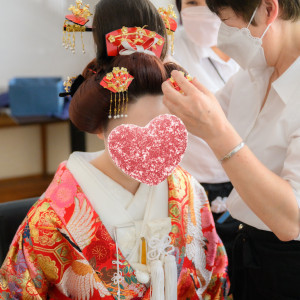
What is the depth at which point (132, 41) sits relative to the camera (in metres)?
0.98

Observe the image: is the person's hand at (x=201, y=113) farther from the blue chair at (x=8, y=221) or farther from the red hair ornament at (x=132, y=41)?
the blue chair at (x=8, y=221)

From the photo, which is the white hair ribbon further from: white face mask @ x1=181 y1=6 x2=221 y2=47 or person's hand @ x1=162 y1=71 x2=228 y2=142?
white face mask @ x1=181 y1=6 x2=221 y2=47

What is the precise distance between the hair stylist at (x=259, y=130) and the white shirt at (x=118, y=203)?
0.93 feet

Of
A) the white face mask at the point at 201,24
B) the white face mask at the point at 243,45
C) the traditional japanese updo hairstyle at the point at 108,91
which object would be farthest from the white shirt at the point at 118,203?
the white face mask at the point at 201,24

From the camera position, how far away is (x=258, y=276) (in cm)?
126

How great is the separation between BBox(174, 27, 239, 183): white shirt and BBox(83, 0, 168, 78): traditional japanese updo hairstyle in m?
0.74

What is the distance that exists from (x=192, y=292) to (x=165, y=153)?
0.52 metres

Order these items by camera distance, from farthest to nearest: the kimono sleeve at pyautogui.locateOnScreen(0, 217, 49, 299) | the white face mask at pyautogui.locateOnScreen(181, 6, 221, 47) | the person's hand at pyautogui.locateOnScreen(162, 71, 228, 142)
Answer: the white face mask at pyautogui.locateOnScreen(181, 6, 221, 47) → the kimono sleeve at pyautogui.locateOnScreen(0, 217, 49, 299) → the person's hand at pyautogui.locateOnScreen(162, 71, 228, 142)

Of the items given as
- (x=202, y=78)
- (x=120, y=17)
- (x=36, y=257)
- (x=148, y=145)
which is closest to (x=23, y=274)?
(x=36, y=257)

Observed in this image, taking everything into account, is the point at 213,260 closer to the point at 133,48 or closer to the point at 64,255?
the point at 64,255

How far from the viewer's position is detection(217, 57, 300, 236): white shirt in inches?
40.7

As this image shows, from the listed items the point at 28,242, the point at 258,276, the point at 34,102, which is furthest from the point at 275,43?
the point at 34,102

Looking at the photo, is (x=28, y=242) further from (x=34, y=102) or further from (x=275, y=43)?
(x=34, y=102)

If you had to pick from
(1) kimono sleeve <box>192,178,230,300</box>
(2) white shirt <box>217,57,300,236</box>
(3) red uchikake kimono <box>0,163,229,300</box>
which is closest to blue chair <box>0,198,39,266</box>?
(3) red uchikake kimono <box>0,163,229,300</box>
